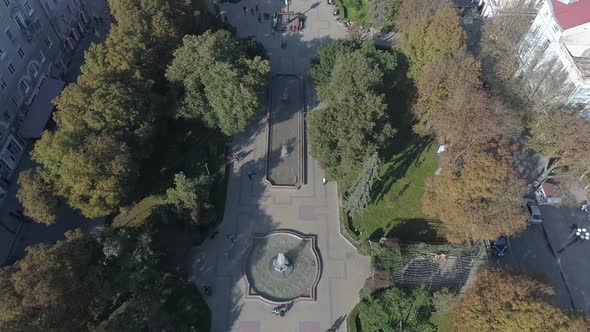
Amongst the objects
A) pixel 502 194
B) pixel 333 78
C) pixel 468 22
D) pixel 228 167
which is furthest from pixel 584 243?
pixel 228 167

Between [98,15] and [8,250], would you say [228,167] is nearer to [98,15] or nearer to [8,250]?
[8,250]

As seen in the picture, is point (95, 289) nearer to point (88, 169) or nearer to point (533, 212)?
point (88, 169)

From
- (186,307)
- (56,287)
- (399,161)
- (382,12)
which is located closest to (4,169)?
(56,287)

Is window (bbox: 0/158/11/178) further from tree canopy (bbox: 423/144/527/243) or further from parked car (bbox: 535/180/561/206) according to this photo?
parked car (bbox: 535/180/561/206)

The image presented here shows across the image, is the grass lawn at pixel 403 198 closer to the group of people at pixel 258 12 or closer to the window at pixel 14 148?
the group of people at pixel 258 12

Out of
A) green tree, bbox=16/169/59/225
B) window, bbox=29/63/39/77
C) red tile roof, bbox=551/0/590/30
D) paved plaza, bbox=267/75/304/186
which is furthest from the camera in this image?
window, bbox=29/63/39/77

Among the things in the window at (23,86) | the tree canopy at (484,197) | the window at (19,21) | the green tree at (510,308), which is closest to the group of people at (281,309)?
the green tree at (510,308)

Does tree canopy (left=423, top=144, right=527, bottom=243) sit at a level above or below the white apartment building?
below

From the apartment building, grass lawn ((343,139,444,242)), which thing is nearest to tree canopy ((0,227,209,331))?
the apartment building
